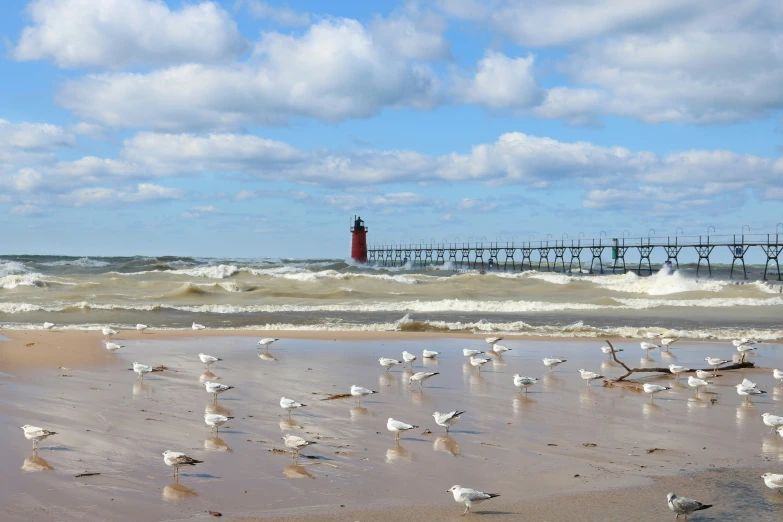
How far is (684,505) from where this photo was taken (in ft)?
17.1

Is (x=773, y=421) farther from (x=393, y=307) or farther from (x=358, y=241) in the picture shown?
(x=358, y=241)

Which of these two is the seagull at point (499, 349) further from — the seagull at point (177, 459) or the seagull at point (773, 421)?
the seagull at point (177, 459)

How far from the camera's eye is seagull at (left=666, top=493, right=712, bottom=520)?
520cm

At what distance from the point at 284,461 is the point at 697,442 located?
4089 mm

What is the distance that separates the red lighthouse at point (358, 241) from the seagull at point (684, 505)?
255 ft

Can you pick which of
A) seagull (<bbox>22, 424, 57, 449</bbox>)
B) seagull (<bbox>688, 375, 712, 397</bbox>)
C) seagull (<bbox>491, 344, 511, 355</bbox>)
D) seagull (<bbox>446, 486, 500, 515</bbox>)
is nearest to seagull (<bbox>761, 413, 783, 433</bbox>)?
seagull (<bbox>688, 375, 712, 397</bbox>)

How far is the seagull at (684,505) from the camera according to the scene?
205 inches

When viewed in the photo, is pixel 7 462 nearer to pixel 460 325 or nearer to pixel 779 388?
pixel 779 388

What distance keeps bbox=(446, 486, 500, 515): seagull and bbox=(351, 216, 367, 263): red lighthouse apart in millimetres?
77399

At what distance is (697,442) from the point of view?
7.49m

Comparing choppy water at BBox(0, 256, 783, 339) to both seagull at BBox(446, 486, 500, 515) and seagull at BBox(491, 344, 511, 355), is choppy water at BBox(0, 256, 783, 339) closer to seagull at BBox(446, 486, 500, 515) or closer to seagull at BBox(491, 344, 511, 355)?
seagull at BBox(491, 344, 511, 355)

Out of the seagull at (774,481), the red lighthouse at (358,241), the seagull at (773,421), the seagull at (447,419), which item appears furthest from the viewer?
the red lighthouse at (358,241)

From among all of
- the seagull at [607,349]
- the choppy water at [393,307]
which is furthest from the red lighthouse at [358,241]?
the seagull at [607,349]

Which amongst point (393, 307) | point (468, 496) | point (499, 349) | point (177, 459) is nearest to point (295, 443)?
point (177, 459)
